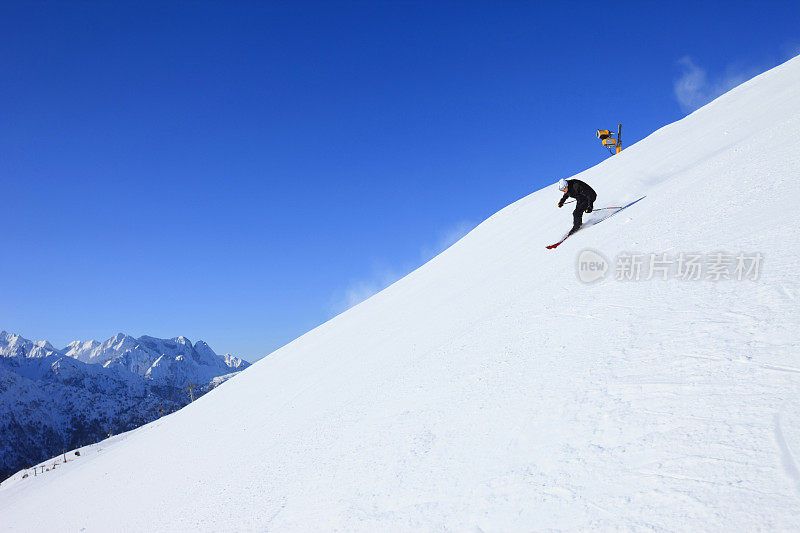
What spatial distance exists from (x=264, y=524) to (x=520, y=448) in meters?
3.56

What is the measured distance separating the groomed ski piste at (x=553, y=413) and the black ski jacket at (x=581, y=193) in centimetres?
135

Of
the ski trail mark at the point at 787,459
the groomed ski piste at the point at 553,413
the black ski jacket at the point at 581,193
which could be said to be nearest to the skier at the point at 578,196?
the black ski jacket at the point at 581,193

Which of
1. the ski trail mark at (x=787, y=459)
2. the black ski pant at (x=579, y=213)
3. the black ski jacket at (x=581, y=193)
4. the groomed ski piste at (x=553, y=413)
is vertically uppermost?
the black ski jacket at (x=581, y=193)

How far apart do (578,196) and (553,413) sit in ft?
34.4

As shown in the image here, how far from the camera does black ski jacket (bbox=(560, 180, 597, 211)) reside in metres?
13.0

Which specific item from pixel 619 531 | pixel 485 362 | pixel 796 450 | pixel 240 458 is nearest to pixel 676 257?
pixel 485 362

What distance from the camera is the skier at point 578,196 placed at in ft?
41.2

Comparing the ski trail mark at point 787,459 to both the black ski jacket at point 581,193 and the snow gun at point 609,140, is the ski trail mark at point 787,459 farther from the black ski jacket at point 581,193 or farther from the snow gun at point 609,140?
the snow gun at point 609,140

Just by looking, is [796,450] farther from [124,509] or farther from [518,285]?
[124,509]

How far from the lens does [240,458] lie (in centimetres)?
793

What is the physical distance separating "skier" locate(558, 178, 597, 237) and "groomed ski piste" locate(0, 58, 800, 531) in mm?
974

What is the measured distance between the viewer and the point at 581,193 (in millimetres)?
13188

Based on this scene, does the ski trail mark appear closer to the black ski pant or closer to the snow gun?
the black ski pant

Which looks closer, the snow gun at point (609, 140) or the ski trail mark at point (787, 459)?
the ski trail mark at point (787, 459)
